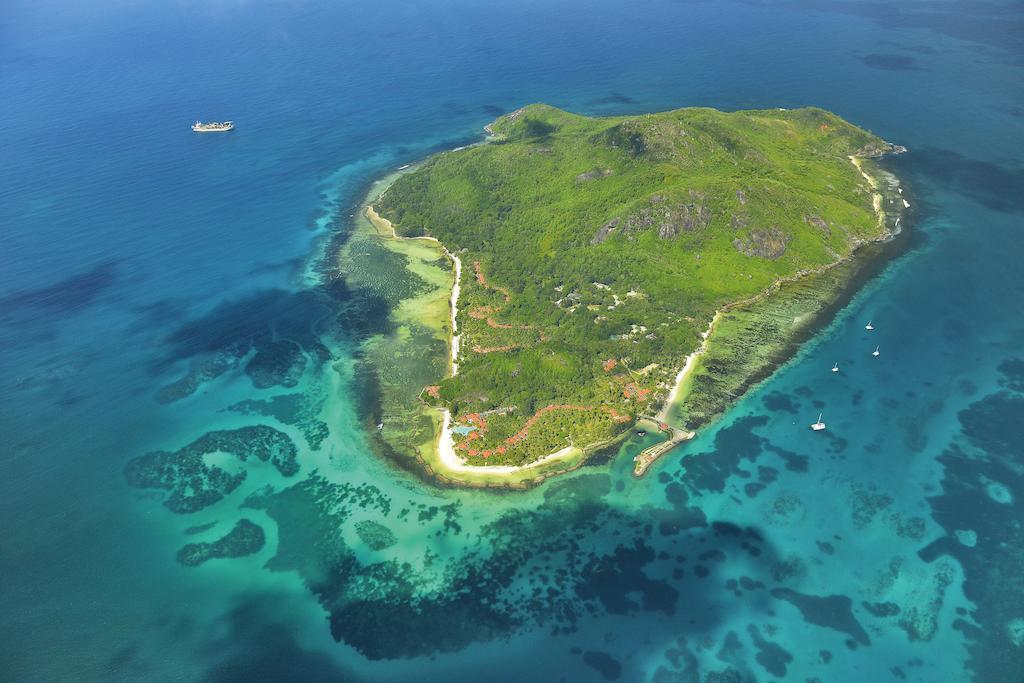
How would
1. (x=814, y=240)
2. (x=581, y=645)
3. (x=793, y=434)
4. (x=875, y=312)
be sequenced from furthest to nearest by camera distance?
(x=814, y=240) → (x=875, y=312) → (x=793, y=434) → (x=581, y=645)

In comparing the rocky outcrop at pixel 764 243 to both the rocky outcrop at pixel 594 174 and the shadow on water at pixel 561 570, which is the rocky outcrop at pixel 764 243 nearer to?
the rocky outcrop at pixel 594 174

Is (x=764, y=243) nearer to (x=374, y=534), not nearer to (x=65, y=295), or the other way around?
(x=374, y=534)

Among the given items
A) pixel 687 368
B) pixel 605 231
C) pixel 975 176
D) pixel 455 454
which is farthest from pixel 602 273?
pixel 975 176

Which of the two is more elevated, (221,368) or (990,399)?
(990,399)

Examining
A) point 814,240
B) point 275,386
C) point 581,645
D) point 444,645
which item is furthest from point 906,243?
point 275,386

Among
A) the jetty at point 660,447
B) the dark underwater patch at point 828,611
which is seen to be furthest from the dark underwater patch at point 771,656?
the jetty at point 660,447

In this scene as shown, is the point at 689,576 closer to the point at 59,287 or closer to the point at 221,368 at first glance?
the point at 221,368
